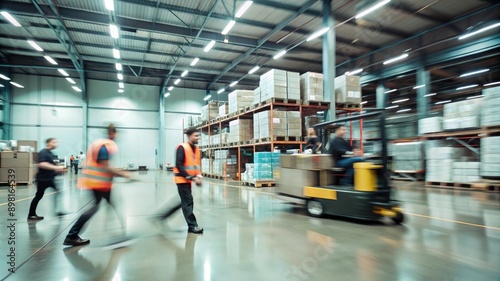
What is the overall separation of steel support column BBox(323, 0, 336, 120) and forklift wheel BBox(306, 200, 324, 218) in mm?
4884

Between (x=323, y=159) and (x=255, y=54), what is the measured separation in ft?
43.9

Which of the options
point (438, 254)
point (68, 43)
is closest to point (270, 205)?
point (438, 254)

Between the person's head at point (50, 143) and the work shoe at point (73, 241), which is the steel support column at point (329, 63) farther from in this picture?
the work shoe at point (73, 241)

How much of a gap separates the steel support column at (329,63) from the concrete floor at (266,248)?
4.95 meters

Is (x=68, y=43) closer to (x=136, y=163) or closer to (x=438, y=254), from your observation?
(x=136, y=163)

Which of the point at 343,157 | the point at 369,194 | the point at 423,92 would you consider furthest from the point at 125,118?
the point at 369,194

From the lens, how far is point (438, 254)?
270 centimetres

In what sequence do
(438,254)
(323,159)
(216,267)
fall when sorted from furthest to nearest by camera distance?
(323,159) < (438,254) < (216,267)

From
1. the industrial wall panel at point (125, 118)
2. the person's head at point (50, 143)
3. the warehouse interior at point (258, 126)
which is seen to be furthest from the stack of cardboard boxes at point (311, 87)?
the industrial wall panel at point (125, 118)

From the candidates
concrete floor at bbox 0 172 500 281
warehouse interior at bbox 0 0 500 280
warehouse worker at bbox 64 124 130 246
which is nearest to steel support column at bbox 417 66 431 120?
warehouse interior at bbox 0 0 500 280

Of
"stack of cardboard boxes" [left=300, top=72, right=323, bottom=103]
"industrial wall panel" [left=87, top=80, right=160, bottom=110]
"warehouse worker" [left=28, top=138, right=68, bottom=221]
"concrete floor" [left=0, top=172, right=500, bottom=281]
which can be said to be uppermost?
"industrial wall panel" [left=87, top=80, right=160, bottom=110]

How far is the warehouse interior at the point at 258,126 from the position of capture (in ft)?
8.90

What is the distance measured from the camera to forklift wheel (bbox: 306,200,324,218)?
4406 millimetres

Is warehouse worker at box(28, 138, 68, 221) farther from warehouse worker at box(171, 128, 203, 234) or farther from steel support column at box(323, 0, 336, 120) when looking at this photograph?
steel support column at box(323, 0, 336, 120)
